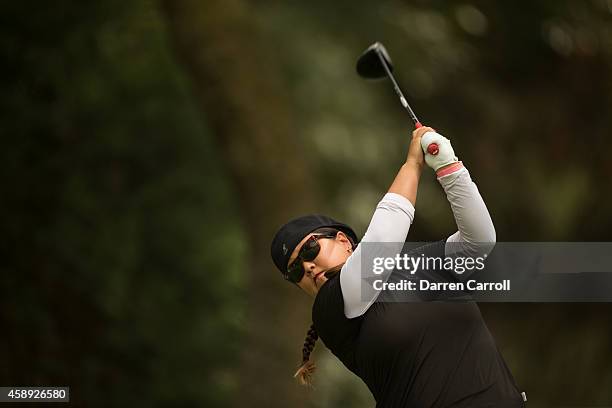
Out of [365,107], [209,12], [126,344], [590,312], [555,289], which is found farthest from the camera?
[365,107]

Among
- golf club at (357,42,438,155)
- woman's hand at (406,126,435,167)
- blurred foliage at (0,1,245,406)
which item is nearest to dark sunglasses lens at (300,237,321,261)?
woman's hand at (406,126,435,167)

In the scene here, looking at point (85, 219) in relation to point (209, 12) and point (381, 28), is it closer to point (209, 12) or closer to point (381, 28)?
point (209, 12)

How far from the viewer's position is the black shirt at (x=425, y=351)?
211 cm

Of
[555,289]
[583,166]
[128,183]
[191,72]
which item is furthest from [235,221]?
[555,289]

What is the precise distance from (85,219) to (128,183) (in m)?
0.48

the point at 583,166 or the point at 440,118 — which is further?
the point at 440,118

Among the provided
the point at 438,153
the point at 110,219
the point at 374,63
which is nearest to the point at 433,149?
the point at 438,153

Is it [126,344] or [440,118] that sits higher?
[440,118]

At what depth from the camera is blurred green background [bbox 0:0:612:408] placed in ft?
18.7

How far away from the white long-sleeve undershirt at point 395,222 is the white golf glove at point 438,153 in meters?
0.03

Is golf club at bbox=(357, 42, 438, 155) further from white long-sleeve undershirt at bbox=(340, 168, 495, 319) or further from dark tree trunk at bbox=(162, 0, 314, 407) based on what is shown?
dark tree trunk at bbox=(162, 0, 314, 407)

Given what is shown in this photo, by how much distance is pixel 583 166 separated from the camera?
626 centimetres

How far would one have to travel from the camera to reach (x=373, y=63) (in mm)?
2990

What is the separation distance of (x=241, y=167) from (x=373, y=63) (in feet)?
Result: 9.15
